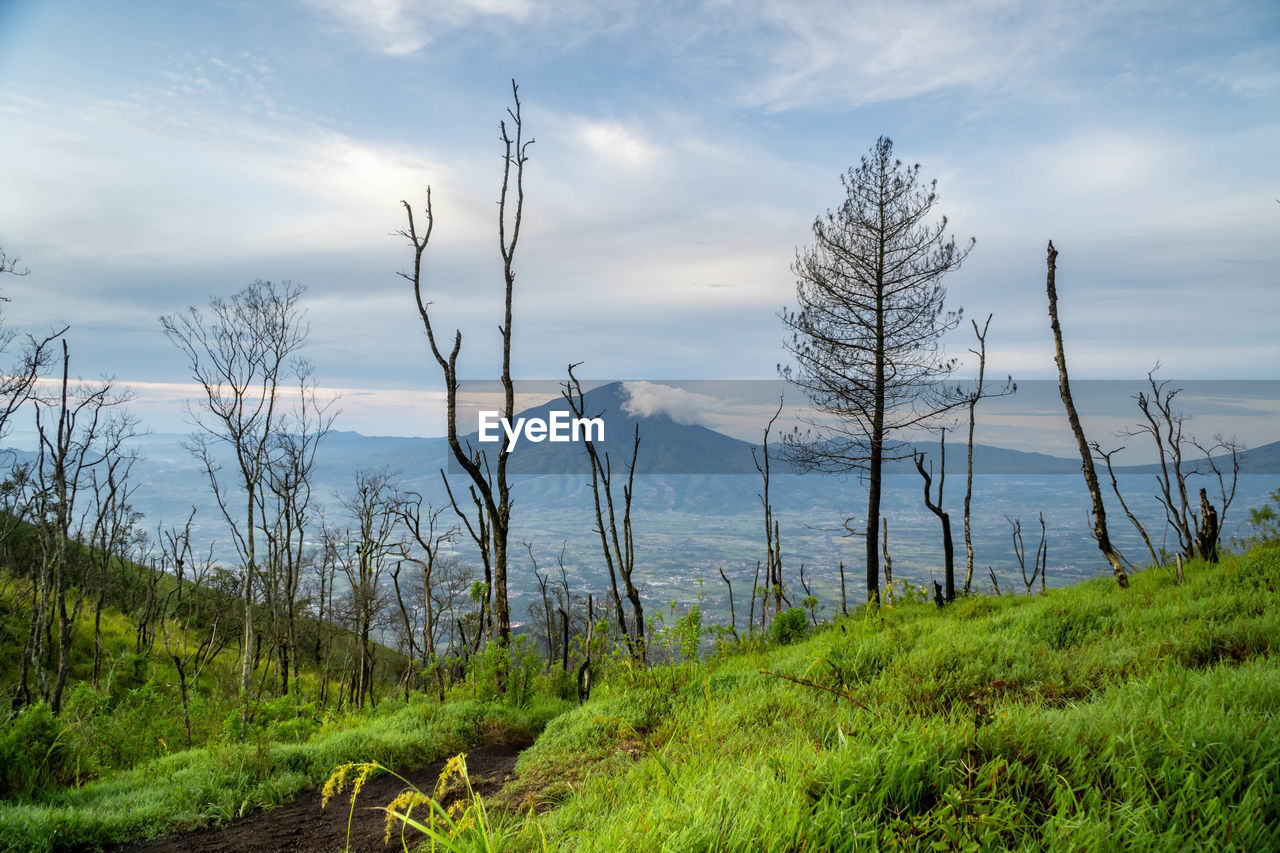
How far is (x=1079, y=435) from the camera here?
9023mm

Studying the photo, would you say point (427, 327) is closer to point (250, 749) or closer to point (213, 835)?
point (250, 749)

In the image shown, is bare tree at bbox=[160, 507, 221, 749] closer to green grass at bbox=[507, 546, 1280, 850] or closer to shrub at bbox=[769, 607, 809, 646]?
shrub at bbox=[769, 607, 809, 646]

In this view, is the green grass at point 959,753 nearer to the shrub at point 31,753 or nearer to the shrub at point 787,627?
the shrub at point 787,627

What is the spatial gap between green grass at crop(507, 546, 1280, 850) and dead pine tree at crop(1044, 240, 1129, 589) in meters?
2.69

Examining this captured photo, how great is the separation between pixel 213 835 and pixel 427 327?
268 inches

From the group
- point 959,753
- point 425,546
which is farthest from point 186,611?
point 959,753

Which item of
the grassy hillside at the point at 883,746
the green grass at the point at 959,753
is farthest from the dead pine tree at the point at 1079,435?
the green grass at the point at 959,753

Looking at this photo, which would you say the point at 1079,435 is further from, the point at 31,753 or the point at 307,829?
the point at 31,753

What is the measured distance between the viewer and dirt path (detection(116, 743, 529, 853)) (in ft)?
13.9

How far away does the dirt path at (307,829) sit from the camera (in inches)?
167

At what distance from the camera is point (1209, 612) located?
19.0ft

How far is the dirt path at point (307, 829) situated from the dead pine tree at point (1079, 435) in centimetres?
872

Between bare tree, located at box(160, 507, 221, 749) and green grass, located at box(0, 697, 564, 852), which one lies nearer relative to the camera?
green grass, located at box(0, 697, 564, 852)

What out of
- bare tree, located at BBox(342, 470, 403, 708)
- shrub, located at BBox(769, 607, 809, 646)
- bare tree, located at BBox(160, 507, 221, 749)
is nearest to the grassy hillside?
shrub, located at BBox(769, 607, 809, 646)
